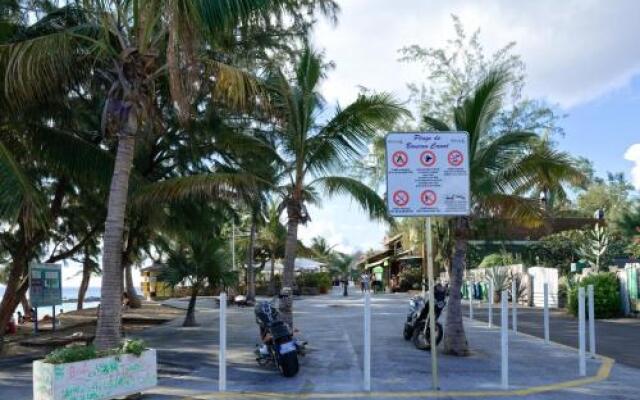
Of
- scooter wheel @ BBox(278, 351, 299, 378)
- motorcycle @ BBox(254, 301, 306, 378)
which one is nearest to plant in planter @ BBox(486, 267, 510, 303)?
motorcycle @ BBox(254, 301, 306, 378)

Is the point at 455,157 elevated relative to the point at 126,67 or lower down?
lower down

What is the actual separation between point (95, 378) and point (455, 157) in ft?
18.3

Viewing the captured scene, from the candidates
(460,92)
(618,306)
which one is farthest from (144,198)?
(460,92)

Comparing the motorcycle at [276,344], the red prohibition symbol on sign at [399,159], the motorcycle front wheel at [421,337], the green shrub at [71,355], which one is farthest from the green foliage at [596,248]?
the green shrub at [71,355]

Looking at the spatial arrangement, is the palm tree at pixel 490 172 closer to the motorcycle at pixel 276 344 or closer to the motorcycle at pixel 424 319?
the motorcycle at pixel 424 319

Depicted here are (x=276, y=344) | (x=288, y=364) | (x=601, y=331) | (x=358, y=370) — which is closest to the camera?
(x=288, y=364)

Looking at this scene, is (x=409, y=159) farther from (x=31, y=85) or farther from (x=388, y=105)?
(x=31, y=85)

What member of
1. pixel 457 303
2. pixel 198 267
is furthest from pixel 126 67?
pixel 198 267

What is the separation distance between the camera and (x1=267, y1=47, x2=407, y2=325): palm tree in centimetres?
1345

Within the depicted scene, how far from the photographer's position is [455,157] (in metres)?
9.84

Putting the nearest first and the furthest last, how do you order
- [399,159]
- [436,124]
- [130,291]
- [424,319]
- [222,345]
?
[222,345]
[399,159]
[436,124]
[424,319]
[130,291]

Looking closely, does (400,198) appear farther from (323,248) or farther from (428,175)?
(323,248)

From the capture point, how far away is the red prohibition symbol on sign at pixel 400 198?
31.7ft

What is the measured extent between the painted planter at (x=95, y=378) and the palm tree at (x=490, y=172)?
6.22 metres
